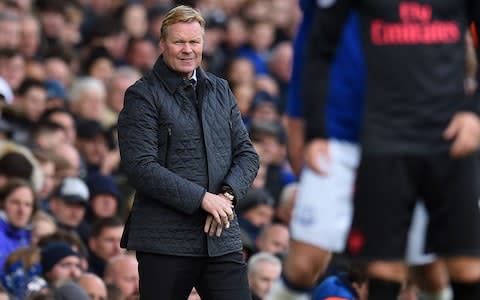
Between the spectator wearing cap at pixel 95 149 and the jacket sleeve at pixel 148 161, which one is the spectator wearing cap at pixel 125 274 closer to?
the jacket sleeve at pixel 148 161

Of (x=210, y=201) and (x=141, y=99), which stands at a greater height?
(x=141, y=99)

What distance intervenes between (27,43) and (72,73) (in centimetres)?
103

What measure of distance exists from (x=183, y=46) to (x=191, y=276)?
3.95ft

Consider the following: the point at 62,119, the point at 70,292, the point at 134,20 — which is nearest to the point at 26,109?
the point at 62,119

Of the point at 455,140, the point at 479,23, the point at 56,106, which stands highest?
the point at 479,23

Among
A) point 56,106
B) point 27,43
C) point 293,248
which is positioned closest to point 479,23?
point 293,248

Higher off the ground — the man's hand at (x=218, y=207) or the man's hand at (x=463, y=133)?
the man's hand at (x=463, y=133)

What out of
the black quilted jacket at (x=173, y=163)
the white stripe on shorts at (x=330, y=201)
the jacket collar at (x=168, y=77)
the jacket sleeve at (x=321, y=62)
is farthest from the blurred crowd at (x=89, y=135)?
the jacket sleeve at (x=321, y=62)

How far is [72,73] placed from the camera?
1686 cm

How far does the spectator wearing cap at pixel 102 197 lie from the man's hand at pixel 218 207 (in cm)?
518

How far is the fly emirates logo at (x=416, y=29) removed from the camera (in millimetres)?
6789

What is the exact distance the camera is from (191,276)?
7871 millimetres

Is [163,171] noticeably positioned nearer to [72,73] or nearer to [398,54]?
[398,54]

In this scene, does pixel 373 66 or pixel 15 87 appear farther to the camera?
pixel 15 87
